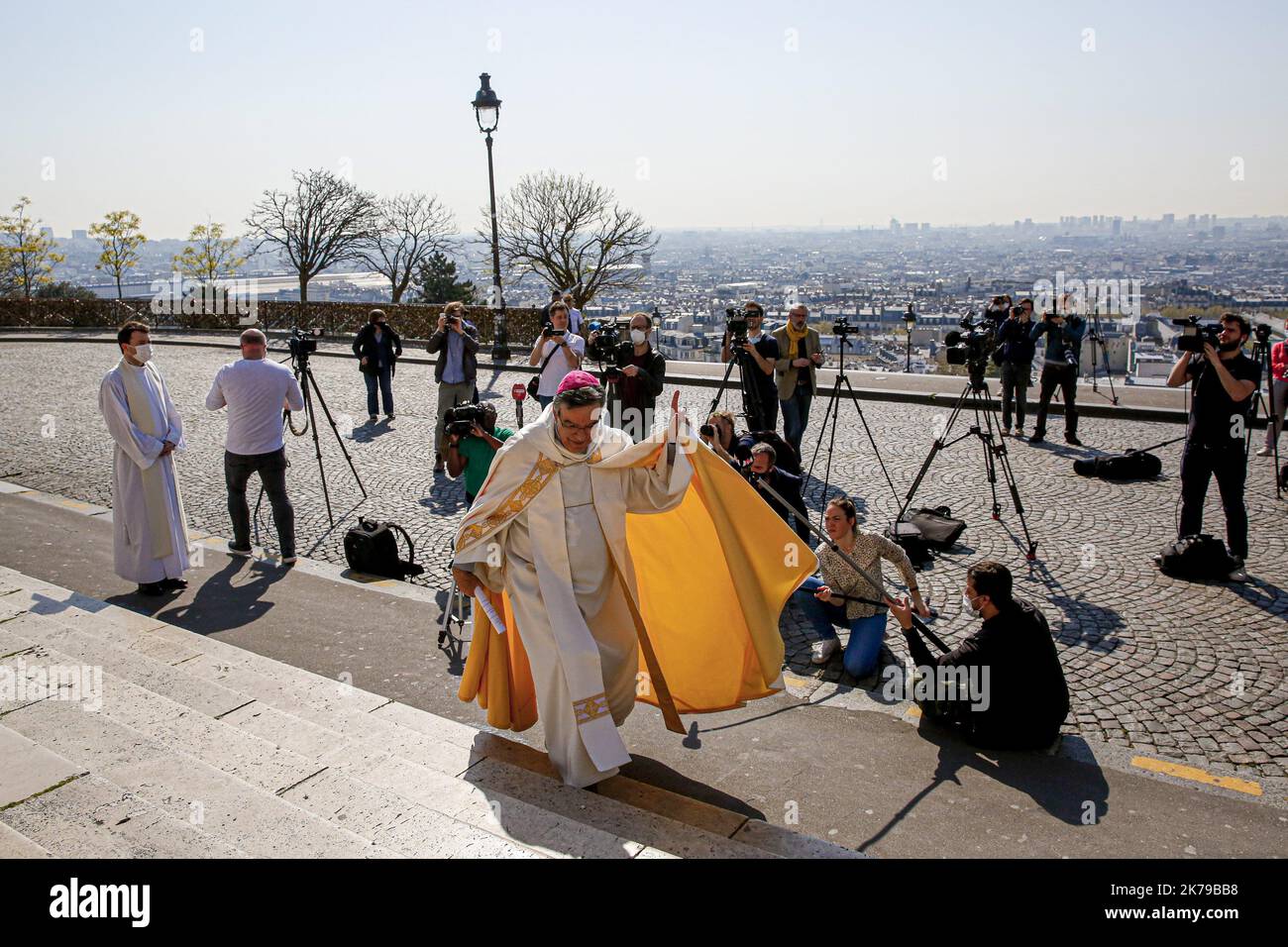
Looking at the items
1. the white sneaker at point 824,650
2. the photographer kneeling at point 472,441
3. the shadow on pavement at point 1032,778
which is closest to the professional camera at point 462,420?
the photographer kneeling at point 472,441

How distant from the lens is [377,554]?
8031 millimetres

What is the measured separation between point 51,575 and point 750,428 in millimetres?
6720

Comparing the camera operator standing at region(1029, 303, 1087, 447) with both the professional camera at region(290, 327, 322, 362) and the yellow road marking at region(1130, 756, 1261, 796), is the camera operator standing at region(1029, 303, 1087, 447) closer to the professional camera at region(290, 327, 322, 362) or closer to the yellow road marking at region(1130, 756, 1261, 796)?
the yellow road marking at region(1130, 756, 1261, 796)

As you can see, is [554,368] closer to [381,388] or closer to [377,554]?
[377,554]

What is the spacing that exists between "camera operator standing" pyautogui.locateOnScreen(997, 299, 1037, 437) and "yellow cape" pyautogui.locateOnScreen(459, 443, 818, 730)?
9009 mm

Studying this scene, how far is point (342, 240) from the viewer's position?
4756 cm

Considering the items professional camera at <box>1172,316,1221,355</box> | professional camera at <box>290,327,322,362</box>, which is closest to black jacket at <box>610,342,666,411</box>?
professional camera at <box>290,327,322,362</box>

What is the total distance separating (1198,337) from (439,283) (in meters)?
43.8

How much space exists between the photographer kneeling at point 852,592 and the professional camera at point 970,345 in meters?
2.82

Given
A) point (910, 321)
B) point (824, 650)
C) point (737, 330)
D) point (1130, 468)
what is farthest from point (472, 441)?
point (910, 321)

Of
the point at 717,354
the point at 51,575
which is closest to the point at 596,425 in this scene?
the point at 51,575

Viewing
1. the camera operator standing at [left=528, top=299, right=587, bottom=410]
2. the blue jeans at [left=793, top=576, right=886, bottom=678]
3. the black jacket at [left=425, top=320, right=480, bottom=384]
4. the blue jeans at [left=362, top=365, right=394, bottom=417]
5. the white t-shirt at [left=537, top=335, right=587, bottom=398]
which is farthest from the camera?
the blue jeans at [left=362, top=365, right=394, bottom=417]

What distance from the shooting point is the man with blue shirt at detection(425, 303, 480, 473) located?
12.2m
